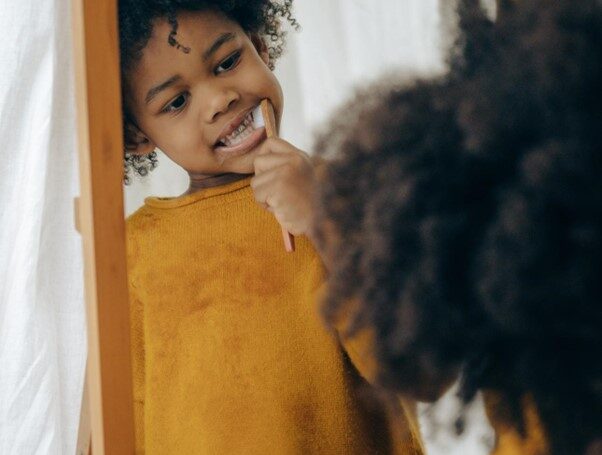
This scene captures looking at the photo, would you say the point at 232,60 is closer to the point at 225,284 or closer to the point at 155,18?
the point at 155,18

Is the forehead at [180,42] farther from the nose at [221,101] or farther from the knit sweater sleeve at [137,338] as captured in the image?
the knit sweater sleeve at [137,338]

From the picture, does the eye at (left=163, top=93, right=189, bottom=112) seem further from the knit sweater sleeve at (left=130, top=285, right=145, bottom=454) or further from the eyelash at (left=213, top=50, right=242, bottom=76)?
the knit sweater sleeve at (left=130, top=285, right=145, bottom=454)

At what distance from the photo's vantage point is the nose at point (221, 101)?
72cm

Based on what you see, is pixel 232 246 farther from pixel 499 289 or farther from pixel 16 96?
pixel 499 289

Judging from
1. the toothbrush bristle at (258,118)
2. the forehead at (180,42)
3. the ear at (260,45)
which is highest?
the forehead at (180,42)


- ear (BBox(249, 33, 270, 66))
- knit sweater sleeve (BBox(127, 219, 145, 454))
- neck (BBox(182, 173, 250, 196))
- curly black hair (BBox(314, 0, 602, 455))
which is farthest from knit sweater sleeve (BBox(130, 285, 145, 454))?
curly black hair (BBox(314, 0, 602, 455))

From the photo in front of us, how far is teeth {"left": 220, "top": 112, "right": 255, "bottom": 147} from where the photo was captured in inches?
29.3

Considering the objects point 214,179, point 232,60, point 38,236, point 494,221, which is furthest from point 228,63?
point 494,221

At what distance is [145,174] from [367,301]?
54cm

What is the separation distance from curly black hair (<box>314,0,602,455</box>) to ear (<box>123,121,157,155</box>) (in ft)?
1.29

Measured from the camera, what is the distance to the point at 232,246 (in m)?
0.75

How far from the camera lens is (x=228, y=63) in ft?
2.45

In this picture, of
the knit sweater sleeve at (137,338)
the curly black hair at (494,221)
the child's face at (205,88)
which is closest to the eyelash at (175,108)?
the child's face at (205,88)

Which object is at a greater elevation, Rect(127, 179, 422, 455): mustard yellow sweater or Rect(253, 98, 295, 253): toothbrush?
Rect(253, 98, 295, 253): toothbrush
